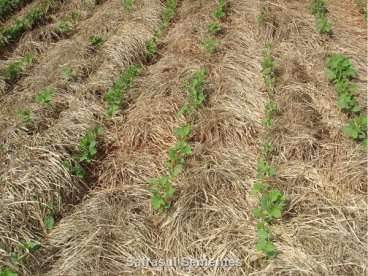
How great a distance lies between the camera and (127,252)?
3.64 m

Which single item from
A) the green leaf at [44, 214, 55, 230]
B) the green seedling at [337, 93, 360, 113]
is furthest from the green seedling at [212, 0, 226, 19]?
the green leaf at [44, 214, 55, 230]

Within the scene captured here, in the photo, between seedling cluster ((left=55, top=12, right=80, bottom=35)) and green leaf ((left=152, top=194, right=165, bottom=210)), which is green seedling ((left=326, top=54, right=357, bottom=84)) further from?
seedling cluster ((left=55, top=12, right=80, bottom=35))

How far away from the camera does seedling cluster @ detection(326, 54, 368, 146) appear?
14.5 feet

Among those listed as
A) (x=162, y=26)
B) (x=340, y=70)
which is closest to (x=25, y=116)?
(x=162, y=26)

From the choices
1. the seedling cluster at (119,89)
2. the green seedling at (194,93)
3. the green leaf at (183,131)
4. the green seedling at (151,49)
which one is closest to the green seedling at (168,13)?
the green seedling at (151,49)

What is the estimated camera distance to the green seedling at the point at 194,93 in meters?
4.88

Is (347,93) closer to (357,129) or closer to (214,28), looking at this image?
(357,129)

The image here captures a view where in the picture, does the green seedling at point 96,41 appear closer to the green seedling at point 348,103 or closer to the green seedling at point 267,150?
the green seedling at point 267,150

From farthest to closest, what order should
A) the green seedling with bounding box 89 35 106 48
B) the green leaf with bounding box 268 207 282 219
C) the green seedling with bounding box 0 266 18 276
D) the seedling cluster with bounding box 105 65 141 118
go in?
the green seedling with bounding box 89 35 106 48, the seedling cluster with bounding box 105 65 141 118, the green leaf with bounding box 268 207 282 219, the green seedling with bounding box 0 266 18 276

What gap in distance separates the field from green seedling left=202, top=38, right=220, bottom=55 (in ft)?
0.12

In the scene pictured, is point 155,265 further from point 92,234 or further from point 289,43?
point 289,43

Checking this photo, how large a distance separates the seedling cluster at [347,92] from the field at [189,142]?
0.05 feet

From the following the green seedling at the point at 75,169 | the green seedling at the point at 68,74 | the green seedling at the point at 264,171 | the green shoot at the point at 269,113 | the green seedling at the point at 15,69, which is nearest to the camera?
the green seedling at the point at 264,171

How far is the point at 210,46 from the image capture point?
19.4 feet
